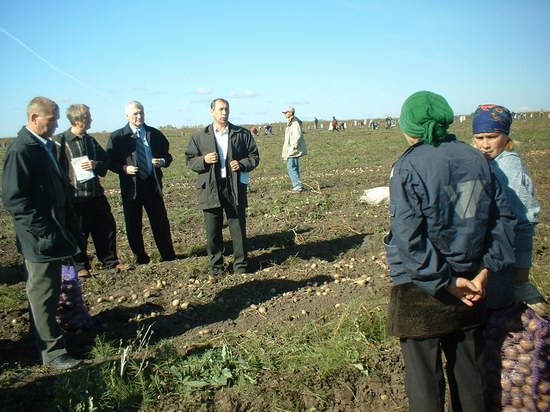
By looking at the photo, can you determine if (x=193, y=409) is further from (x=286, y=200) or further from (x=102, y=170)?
(x=286, y=200)

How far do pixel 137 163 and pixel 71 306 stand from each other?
2.11 metres

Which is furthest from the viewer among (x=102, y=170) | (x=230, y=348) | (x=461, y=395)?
(x=102, y=170)

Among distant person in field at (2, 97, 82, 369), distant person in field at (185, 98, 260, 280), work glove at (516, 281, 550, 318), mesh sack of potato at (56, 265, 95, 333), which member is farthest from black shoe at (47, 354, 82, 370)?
work glove at (516, 281, 550, 318)

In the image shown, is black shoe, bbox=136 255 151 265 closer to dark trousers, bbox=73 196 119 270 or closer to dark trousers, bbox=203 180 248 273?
dark trousers, bbox=73 196 119 270

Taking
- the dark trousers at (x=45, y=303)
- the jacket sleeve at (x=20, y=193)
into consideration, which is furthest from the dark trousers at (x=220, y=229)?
the jacket sleeve at (x=20, y=193)

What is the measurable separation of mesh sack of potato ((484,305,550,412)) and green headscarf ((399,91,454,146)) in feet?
3.58

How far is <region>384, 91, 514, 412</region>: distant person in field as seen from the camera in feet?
6.48

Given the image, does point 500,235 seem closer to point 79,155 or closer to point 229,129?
point 229,129

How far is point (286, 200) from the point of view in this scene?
9.71 meters

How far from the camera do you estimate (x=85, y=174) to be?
511cm

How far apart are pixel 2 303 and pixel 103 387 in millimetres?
2483

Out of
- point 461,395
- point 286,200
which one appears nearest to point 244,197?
point 461,395

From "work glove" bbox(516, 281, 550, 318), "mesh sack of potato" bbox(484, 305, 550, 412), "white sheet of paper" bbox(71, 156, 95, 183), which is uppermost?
"white sheet of paper" bbox(71, 156, 95, 183)

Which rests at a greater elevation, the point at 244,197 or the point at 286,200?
the point at 244,197
